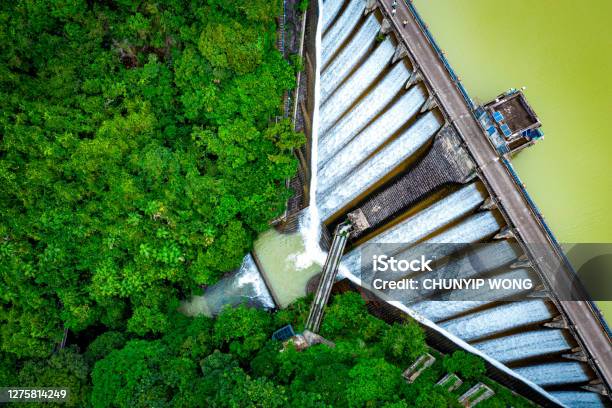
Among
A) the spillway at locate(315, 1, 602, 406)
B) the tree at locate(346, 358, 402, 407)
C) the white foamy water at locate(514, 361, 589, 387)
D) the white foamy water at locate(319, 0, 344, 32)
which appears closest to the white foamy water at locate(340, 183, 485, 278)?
the spillway at locate(315, 1, 602, 406)

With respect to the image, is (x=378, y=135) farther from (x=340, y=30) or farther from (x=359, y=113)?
(x=340, y=30)

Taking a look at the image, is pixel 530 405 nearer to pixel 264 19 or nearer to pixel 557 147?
pixel 557 147

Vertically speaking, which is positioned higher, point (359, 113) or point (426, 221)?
point (359, 113)

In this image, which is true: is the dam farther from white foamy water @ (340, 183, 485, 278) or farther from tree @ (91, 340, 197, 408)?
tree @ (91, 340, 197, 408)

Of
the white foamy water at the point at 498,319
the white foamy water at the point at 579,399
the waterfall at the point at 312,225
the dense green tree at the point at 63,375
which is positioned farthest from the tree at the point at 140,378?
the white foamy water at the point at 579,399

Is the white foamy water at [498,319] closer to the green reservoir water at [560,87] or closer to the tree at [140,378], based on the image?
the green reservoir water at [560,87]

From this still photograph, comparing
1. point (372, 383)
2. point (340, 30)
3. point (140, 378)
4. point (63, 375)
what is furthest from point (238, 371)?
point (340, 30)
